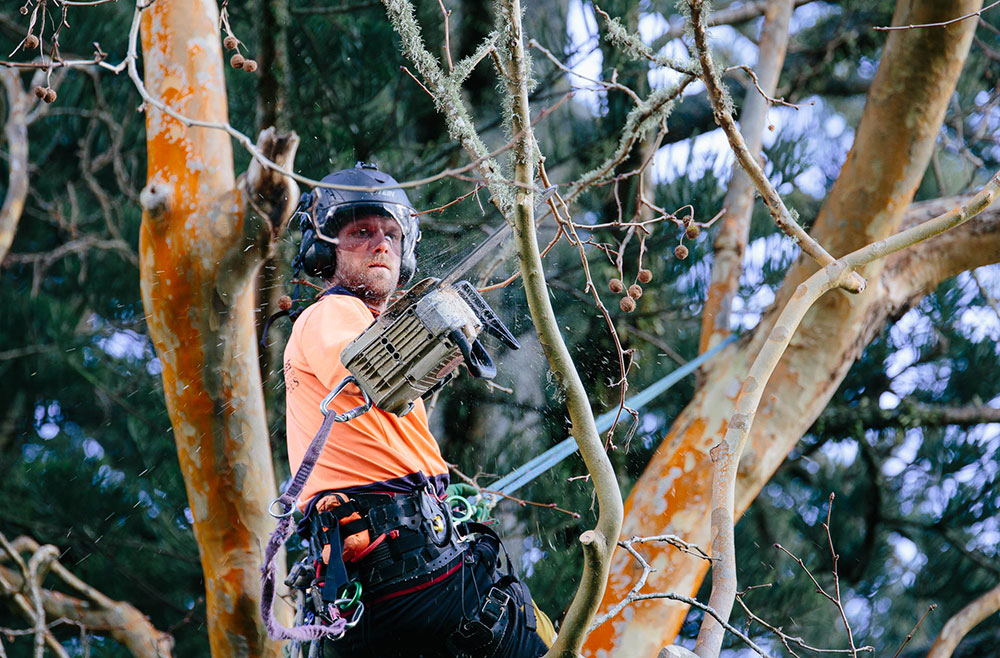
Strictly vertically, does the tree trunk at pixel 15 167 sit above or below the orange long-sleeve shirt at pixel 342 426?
above

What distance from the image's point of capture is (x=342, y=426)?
2576 mm

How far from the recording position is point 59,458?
5578 millimetres

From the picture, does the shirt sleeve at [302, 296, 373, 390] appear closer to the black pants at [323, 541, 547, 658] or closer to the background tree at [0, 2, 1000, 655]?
the black pants at [323, 541, 547, 658]

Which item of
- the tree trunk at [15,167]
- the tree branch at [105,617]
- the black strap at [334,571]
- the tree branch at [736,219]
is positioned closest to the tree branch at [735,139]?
the black strap at [334,571]

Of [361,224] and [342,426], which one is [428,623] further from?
[361,224]

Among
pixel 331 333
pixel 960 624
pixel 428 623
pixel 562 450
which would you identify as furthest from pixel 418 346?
pixel 960 624

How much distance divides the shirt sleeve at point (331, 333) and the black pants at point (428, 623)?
20.3 inches

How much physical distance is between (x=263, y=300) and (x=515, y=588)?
1.94 meters

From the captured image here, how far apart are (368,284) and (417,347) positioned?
54 cm

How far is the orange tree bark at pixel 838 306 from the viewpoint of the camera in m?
3.63

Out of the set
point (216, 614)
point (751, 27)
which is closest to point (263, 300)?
point (216, 614)

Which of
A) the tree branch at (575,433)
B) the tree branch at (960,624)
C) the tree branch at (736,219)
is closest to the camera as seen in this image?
the tree branch at (575,433)

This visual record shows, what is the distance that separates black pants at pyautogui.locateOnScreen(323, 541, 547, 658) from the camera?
247 centimetres

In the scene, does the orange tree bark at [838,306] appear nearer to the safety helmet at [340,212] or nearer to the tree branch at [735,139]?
the tree branch at [735,139]
